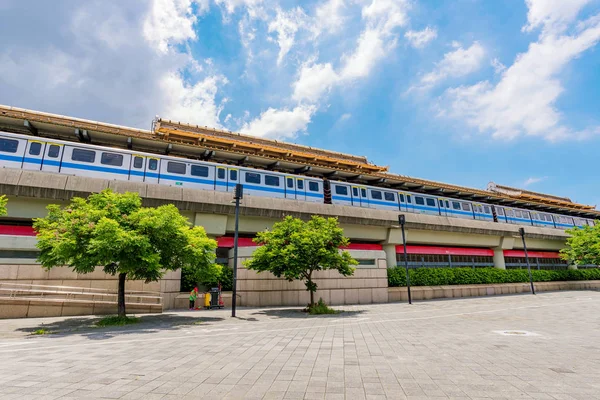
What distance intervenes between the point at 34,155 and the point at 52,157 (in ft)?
2.77

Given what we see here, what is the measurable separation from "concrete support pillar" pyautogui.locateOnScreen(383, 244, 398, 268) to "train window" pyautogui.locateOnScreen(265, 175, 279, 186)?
1228cm

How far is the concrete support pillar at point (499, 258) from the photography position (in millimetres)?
35062

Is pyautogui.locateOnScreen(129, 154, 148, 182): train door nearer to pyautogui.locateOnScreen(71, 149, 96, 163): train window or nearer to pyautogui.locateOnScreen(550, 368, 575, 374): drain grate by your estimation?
pyautogui.locateOnScreen(71, 149, 96, 163): train window

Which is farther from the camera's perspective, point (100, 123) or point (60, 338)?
point (100, 123)

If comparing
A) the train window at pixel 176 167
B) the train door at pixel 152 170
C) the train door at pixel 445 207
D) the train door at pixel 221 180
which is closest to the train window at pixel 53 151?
the train door at pixel 152 170

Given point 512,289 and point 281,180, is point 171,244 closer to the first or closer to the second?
point 281,180

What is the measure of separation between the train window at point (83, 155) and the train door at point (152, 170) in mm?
2949

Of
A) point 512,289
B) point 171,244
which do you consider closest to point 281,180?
point 171,244

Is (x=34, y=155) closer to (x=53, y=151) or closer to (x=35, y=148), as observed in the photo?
(x=35, y=148)

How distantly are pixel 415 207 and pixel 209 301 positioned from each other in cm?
2128

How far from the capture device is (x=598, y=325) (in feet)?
38.1

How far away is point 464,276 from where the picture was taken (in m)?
28.9

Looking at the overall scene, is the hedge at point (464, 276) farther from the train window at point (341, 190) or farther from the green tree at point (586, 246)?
the train window at point (341, 190)

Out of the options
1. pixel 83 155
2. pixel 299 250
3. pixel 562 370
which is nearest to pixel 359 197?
pixel 299 250
